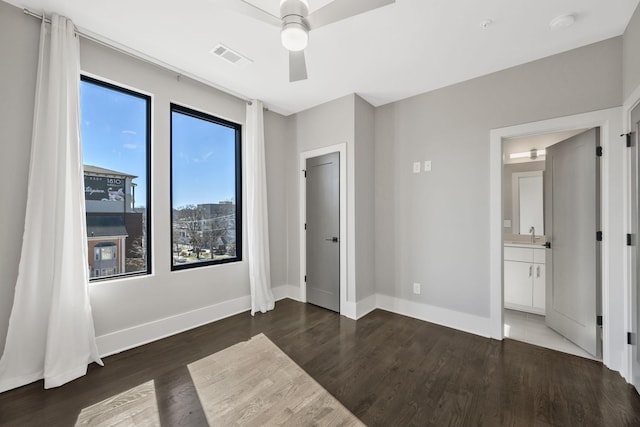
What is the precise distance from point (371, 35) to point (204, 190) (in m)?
2.57

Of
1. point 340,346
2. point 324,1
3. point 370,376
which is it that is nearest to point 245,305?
point 340,346

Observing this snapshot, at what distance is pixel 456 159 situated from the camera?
123 inches

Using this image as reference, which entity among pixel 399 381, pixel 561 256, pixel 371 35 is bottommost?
pixel 399 381

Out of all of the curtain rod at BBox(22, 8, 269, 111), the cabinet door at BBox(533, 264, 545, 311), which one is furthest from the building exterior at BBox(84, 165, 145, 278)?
the cabinet door at BBox(533, 264, 545, 311)

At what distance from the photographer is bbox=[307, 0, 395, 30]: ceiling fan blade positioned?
58.1 inches

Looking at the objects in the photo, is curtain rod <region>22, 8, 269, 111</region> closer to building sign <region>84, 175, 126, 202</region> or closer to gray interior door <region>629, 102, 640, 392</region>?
building sign <region>84, 175, 126, 202</region>

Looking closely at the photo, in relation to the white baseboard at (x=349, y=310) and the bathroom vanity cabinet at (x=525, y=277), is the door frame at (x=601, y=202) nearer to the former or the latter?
the bathroom vanity cabinet at (x=525, y=277)

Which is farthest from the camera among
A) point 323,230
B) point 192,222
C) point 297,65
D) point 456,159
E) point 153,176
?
point 323,230

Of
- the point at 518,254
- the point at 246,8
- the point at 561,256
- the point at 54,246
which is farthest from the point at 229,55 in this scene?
the point at 518,254

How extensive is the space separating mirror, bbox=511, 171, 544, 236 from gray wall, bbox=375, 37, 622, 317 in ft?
5.69

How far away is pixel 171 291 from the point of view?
294 cm

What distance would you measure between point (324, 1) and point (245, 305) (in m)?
3.47

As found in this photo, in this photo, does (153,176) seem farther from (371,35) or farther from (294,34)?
(371,35)

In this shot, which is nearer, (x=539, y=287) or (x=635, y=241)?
(x=635, y=241)
